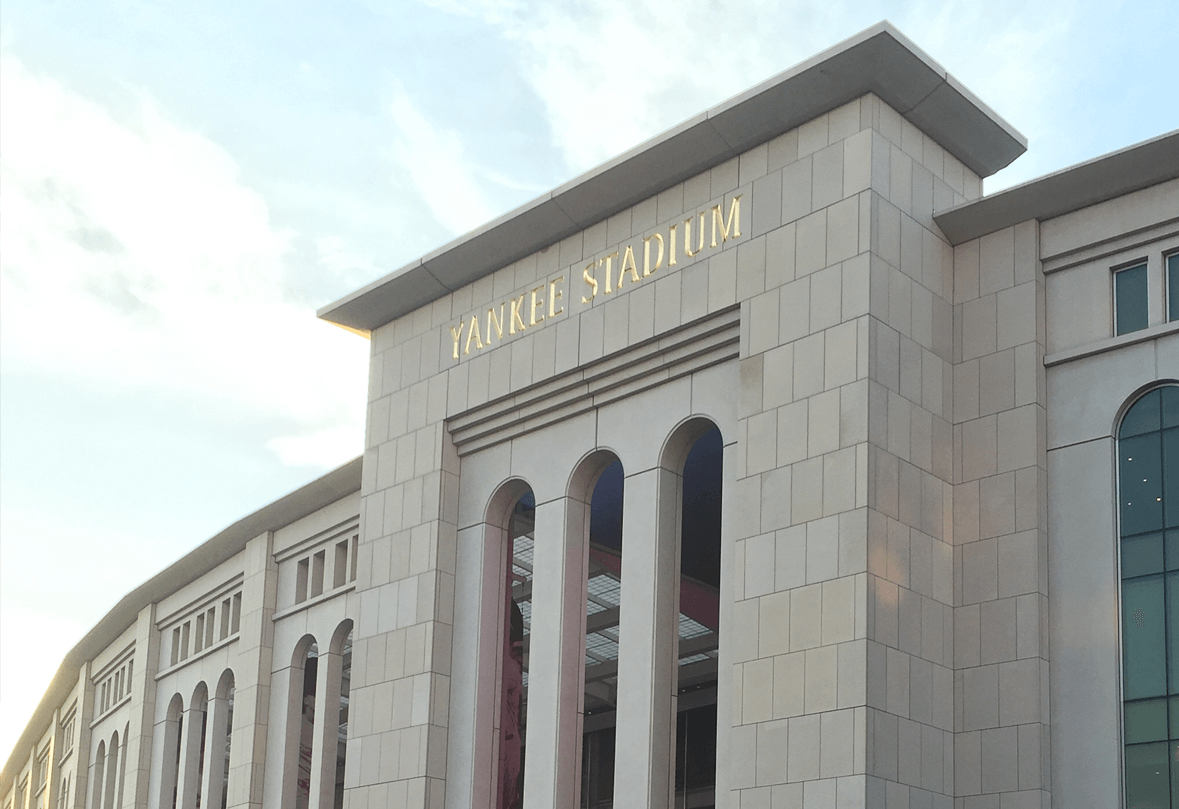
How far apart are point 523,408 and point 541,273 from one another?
2.23 metres

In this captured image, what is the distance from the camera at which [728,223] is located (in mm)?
25375

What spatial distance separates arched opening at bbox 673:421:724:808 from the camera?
1252 inches

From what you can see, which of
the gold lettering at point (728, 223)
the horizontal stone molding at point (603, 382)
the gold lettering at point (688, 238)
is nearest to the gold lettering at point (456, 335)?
the horizontal stone molding at point (603, 382)

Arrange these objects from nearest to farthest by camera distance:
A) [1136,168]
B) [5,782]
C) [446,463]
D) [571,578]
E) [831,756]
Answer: [831,756] < [1136,168] < [571,578] < [446,463] < [5,782]

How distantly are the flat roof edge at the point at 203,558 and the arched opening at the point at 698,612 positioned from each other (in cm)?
700

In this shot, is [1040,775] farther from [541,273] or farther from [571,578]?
[541,273]

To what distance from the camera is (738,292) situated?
24.8m

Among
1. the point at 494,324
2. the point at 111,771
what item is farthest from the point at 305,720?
the point at 494,324

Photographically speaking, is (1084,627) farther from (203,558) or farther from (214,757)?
(203,558)

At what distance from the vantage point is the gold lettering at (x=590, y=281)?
2722cm

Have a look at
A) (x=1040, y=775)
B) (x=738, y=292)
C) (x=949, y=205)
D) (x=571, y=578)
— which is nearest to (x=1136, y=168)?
(x=949, y=205)

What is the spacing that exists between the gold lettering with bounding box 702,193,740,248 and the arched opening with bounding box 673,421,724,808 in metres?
2.79

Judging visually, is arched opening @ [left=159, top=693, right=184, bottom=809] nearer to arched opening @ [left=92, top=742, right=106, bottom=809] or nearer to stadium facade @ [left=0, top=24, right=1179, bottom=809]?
arched opening @ [left=92, top=742, right=106, bottom=809]

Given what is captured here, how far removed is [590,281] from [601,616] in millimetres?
15860
